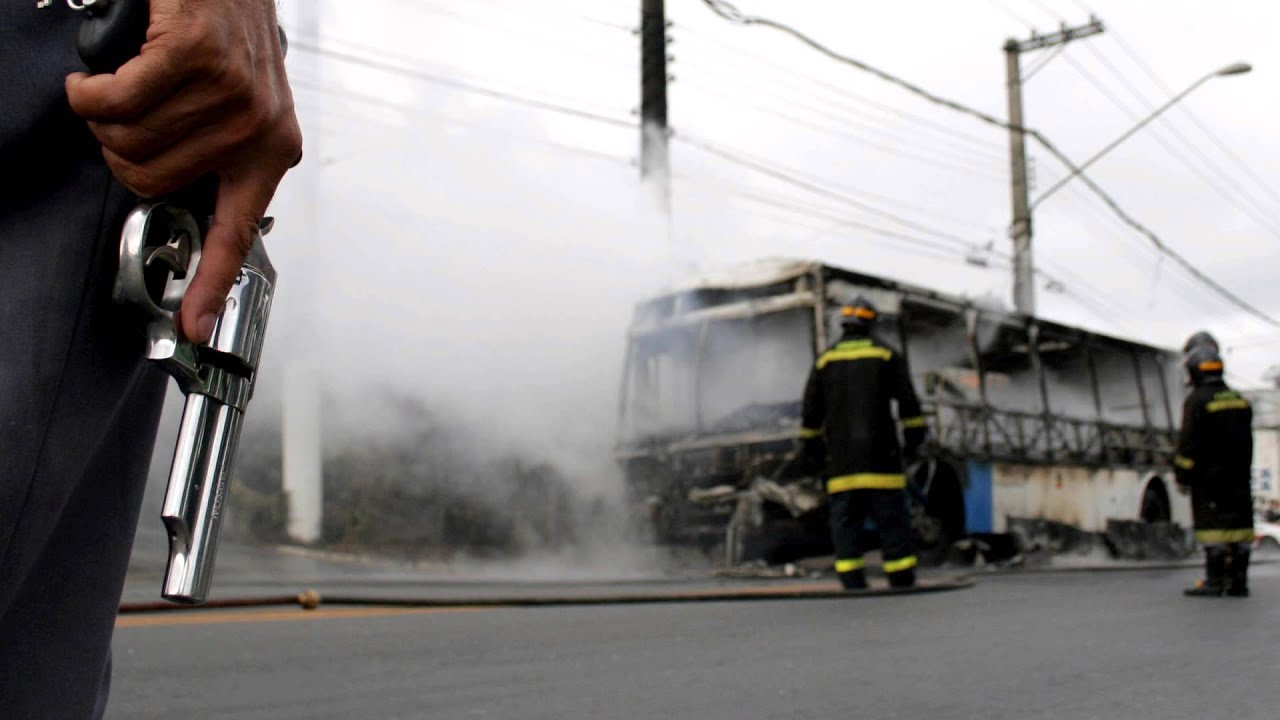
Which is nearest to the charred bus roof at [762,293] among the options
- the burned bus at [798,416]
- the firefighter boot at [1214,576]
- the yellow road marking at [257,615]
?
the burned bus at [798,416]

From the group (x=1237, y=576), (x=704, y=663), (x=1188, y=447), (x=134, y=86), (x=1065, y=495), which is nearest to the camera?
(x=134, y=86)

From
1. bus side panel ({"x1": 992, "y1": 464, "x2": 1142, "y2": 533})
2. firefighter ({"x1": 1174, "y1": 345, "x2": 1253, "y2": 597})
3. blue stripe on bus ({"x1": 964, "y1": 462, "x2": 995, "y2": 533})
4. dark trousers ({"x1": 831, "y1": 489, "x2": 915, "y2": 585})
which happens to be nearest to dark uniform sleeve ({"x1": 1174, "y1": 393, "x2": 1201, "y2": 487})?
firefighter ({"x1": 1174, "y1": 345, "x2": 1253, "y2": 597})

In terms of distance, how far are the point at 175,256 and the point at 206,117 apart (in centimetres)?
14

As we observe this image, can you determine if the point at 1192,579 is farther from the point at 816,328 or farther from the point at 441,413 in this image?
the point at 441,413

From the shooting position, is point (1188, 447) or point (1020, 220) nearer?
point (1188, 447)

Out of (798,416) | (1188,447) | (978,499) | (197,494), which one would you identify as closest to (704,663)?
(197,494)

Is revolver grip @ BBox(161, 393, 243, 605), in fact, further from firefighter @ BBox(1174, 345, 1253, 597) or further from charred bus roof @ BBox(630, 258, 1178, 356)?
charred bus roof @ BBox(630, 258, 1178, 356)

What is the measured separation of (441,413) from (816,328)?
4.38 meters

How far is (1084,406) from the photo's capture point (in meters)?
14.9

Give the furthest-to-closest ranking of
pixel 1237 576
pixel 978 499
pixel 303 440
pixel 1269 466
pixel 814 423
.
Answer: pixel 1269 466, pixel 303 440, pixel 978 499, pixel 814 423, pixel 1237 576

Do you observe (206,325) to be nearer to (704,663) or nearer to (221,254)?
(221,254)

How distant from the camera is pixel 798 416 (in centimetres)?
1103

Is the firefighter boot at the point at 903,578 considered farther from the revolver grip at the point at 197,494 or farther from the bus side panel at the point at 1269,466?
the bus side panel at the point at 1269,466

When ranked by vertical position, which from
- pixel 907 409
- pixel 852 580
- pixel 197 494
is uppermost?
pixel 907 409
